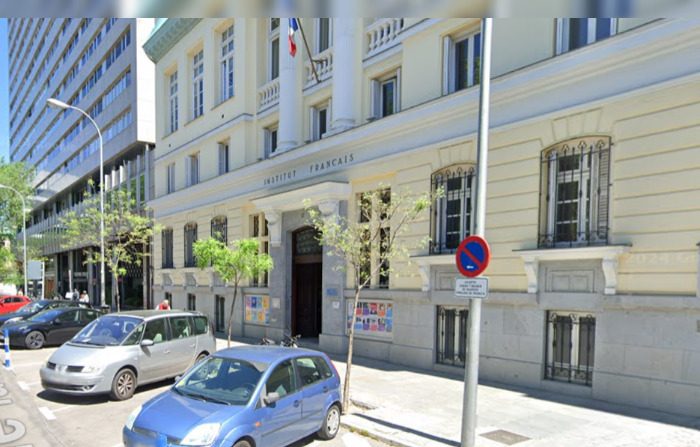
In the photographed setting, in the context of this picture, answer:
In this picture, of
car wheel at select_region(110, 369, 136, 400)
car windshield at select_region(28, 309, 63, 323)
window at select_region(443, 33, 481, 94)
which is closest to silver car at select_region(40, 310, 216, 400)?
car wheel at select_region(110, 369, 136, 400)

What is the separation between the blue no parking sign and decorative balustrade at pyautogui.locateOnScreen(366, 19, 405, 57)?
28.5ft

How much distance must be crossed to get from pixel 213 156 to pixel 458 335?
1515 cm

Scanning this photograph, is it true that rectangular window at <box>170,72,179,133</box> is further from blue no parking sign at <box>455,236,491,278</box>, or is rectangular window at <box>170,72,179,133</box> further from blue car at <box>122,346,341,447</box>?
blue no parking sign at <box>455,236,491,278</box>

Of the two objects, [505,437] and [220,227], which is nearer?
[505,437]

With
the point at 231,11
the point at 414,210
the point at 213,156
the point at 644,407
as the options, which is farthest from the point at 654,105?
the point at 213,156

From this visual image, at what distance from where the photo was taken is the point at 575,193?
10.1 meters

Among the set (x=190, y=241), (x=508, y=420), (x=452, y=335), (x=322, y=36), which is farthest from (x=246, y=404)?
(x=190, y=241)

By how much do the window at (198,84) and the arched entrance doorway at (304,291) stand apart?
1080 centimetres

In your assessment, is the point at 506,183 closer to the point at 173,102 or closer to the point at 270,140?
the point at 270,140

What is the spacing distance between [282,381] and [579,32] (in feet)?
30.6

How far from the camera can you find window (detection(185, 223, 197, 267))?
2398cm

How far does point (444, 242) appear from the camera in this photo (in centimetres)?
1260

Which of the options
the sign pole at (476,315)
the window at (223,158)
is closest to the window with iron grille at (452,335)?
the sign pole at (476,315)

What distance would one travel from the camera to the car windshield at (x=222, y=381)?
6.34 meters
